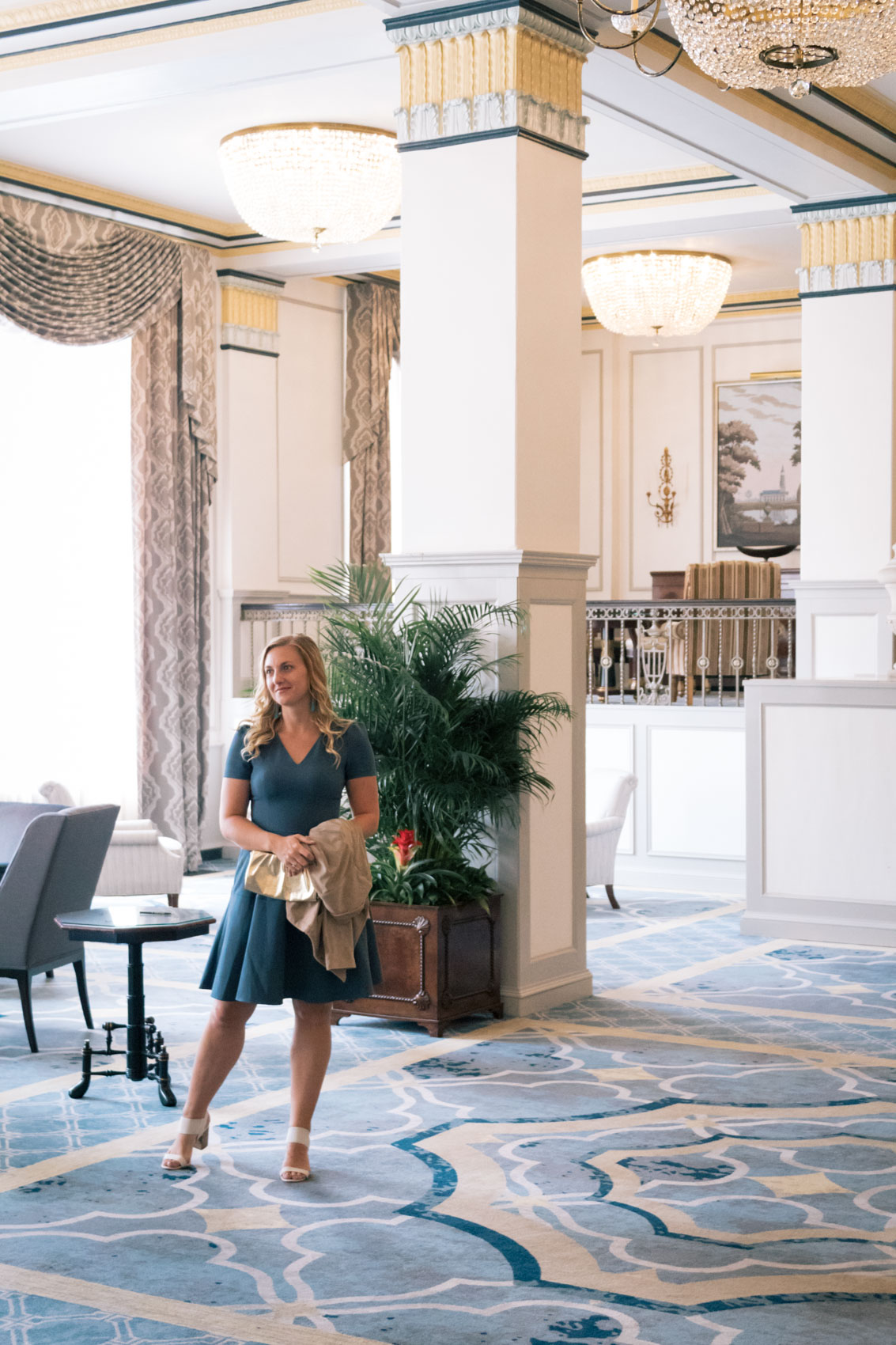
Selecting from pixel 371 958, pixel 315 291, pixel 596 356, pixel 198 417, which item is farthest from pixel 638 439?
pixel 371 958

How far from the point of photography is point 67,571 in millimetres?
10328

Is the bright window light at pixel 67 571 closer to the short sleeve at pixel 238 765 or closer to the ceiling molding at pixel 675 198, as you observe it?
the ceiling molding at pixel 675 198

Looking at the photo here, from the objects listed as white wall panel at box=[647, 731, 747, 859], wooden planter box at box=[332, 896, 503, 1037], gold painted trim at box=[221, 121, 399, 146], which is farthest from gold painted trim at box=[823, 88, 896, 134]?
wooden planter box at box=[332, 896, 503, 1037]

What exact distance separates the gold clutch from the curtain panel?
6365 millimetres

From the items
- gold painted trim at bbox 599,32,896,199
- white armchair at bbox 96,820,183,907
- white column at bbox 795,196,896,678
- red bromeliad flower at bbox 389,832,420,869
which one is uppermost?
gold painted trim at bbox 599,32,896,199

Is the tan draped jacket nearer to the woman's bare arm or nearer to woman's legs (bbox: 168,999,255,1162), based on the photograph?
the woman's bare arm

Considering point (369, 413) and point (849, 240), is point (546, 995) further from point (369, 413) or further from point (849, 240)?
point (369, 413)

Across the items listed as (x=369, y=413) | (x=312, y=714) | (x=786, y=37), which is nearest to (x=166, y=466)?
(x=369, y=413)

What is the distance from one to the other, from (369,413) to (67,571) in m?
3.25

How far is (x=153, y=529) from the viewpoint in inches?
424

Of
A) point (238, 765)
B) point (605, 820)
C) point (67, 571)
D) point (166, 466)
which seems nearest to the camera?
point (238, 765)

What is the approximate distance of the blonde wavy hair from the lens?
457cm

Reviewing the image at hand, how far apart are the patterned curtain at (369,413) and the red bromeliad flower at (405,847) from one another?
6.35m

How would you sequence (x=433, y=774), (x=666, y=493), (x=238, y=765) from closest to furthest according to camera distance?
(x=238, y=765), (x=433, y=774), (x=666, y=493)
